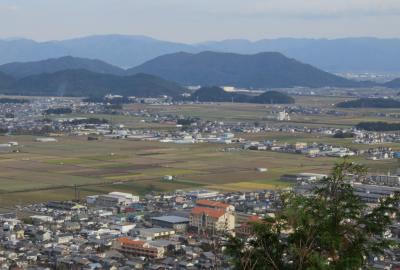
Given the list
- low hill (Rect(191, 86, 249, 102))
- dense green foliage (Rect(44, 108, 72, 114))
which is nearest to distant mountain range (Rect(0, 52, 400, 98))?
low hill (Rect(191, 86, 249, 102))

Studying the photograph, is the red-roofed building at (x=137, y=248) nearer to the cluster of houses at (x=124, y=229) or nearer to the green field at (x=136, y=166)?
the cluster of houses at (x=124, y=229)

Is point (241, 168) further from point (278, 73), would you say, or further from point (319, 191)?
point (278, 73)

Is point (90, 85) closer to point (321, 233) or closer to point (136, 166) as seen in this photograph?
point (136, 166)

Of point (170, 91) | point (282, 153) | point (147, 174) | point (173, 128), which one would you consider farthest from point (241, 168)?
point (170, 91)

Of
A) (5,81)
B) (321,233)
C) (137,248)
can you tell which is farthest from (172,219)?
(5,81)

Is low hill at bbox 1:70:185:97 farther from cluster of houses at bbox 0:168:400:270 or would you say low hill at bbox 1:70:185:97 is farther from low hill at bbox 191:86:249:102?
cluster of houses at bbox 0:168:400:270

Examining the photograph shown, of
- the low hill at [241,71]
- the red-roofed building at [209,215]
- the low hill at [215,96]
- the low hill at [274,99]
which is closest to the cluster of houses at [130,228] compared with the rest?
the red-roofed building at [209,215]
